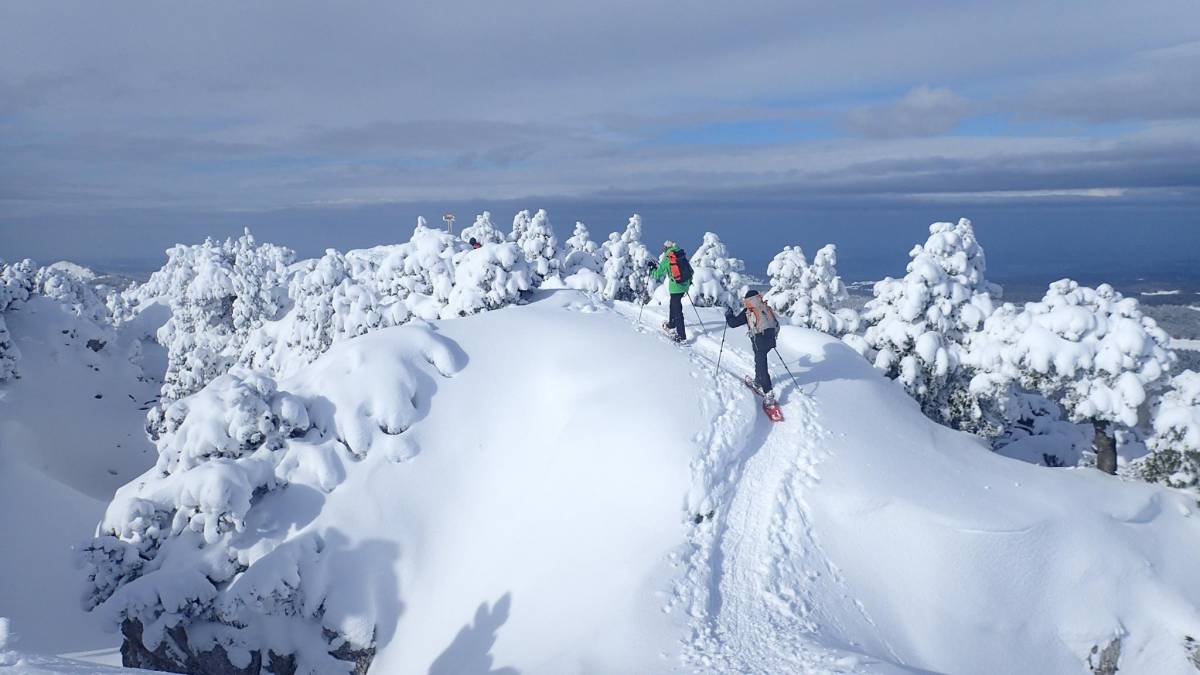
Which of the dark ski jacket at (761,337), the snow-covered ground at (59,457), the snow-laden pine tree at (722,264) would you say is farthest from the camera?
the snow-laden pine tree at (722,264)

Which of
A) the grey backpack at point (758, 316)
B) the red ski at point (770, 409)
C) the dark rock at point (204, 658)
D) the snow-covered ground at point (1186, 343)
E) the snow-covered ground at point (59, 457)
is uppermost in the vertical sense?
the grey backpack at point (758, 316)

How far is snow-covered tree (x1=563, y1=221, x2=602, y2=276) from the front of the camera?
125 feet

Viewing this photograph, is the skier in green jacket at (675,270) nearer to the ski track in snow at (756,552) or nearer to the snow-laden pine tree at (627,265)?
the ski track in snow at (756,552)

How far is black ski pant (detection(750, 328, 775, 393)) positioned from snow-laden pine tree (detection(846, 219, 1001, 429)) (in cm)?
928

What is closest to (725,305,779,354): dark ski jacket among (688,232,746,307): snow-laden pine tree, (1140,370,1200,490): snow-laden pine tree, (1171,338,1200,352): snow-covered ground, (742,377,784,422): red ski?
(742,377,784,422): red ski

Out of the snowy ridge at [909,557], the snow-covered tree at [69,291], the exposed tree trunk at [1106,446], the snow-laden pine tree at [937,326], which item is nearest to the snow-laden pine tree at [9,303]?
the snow-covered tree at [69,291]

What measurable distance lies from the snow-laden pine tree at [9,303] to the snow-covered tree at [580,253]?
89.0 feet

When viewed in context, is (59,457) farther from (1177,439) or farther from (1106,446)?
(1177,439)

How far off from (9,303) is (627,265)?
33.7 meters

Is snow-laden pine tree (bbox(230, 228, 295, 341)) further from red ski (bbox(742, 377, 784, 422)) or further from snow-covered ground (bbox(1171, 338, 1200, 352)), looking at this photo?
snow-covered ground (bbox(1171, 338, 1200, 352))

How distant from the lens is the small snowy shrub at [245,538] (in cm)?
1231

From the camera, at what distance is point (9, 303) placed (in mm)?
36844

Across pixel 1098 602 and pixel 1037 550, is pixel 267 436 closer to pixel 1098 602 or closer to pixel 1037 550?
pixel 1037 550

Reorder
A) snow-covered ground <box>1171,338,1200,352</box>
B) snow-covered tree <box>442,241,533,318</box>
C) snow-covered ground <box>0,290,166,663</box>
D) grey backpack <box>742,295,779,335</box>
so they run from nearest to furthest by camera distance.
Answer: grey backpack <box>742,295,779,335</box>, snow-covered tree <box>442,241,533,318</box>, snow-covered ground <box>0,290,166,663</box>, snow-covered ground <box>1171,338,1200,352</box>
